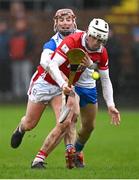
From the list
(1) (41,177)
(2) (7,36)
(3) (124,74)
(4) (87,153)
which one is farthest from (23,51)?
(1) (41,177)

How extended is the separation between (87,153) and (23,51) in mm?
11416

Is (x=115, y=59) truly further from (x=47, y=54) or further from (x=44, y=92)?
(x=47, y=54)

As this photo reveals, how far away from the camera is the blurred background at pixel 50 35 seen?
2730 centimetres

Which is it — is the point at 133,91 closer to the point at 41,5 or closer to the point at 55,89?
the point at 41,5

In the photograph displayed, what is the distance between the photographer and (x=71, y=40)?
42.1 feet

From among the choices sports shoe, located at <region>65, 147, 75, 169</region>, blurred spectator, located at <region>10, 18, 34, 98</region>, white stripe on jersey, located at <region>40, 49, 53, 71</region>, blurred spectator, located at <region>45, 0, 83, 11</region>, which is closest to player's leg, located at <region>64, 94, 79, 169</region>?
sports shoe, located at <region>65, 147, 75, 169</region>

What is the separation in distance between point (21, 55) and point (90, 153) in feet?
37.6

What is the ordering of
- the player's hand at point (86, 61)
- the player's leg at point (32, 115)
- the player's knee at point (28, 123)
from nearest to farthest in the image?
1. the player's hand at point (86, 61)
2. the player's leg at point (32, 115)
3. the player's knee at point (28, 123)

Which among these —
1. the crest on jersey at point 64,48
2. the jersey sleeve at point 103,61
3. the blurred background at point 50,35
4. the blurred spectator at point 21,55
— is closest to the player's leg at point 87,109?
the jersey sleeve at point 103,61

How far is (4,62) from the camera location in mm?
27797

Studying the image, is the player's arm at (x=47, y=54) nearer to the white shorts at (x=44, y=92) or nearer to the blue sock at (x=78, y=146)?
the white shorts at (x=44, y=92)

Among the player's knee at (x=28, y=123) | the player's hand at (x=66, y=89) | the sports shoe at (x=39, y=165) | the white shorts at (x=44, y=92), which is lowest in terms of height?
the sports shoe at (x=39, y=165)

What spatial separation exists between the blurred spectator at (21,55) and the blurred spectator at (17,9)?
0.18 m

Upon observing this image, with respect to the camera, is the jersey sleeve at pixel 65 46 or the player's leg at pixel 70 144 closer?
the jersey sleeve at pixel 65 46
